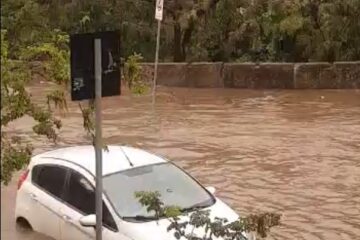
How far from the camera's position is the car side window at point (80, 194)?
8.66m

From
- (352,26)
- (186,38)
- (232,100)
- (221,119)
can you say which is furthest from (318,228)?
(186,38)

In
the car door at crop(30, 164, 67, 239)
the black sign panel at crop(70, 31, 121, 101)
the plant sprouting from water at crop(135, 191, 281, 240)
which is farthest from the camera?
the car door at crop(30, 164, 67, 239)

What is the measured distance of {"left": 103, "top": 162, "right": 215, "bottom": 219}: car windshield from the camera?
27.6ft

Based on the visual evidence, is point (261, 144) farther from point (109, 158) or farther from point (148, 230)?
point (148, 230)

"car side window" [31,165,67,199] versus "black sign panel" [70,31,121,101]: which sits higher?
"black sign panel" [70,31,121,101]

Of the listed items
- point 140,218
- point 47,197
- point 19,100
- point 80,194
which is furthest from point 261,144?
point 19,100

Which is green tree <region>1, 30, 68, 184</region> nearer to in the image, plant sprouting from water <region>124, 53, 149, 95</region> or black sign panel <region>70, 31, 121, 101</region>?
black sign panel <region>70, 31, 121, 101</region>

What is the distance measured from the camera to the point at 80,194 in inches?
348

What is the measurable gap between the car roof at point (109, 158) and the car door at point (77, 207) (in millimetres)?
167

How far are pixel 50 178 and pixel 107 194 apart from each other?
3.85ft

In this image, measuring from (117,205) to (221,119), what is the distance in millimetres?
10389

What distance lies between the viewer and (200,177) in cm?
1309

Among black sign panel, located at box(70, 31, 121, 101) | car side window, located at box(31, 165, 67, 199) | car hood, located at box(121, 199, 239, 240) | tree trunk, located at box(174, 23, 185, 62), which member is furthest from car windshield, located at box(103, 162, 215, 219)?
tree trunk, located at box(174, 23, 185, 62)

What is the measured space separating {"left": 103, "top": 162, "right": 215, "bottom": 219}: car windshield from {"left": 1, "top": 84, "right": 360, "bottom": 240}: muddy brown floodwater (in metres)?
1.58
